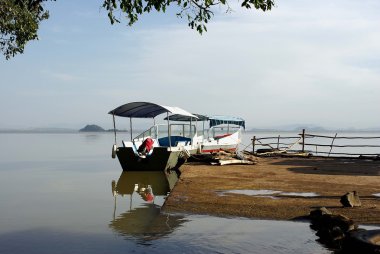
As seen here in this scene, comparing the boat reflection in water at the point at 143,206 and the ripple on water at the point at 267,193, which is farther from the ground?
the ripple on water at the point at 267,193

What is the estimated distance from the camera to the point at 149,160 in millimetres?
21906

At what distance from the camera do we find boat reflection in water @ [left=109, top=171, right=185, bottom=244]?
30.8 ft

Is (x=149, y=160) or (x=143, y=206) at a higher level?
(x=149, y=160)

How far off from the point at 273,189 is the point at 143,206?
12.9ft

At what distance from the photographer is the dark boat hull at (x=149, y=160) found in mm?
21656

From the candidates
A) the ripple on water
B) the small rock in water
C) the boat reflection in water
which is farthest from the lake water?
the ripple on water

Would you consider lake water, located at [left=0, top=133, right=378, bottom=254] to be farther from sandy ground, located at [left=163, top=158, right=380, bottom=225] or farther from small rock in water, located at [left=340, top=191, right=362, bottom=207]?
small rock in water, located at [left=340, top=191, right=362, bottom=207]

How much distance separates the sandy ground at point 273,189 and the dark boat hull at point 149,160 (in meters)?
2.77

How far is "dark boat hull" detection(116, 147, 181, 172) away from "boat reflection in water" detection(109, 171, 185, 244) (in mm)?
347

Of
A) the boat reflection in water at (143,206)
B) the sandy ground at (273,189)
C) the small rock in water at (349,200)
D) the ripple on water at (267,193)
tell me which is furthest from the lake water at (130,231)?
the ripple on water at (267,193)

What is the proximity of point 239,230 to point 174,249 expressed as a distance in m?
1.73

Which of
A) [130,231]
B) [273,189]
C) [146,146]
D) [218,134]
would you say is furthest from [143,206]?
[218,134]

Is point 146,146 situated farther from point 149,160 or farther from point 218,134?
point 218,134

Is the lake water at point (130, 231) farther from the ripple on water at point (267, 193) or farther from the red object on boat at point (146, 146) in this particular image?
the red object on boat at point (146, 146)
